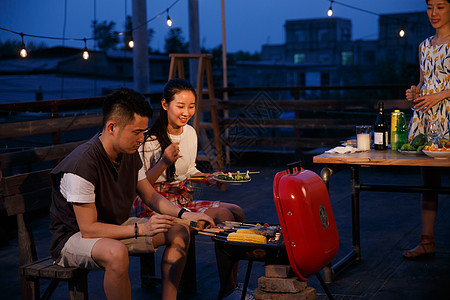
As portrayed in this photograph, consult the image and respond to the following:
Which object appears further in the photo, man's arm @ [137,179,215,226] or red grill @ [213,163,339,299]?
man's arm @ [137,179,215,226]

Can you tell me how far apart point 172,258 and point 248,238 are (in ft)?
1.78

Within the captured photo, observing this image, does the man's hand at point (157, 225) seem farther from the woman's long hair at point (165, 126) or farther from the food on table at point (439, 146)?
the food on table at point (439, 146)

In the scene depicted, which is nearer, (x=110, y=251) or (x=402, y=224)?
(x=110, y=251)

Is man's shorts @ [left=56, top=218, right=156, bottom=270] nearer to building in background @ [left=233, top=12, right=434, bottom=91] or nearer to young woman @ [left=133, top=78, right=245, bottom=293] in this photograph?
young woman @ [left=133, top=78, right=245, bottom=293]

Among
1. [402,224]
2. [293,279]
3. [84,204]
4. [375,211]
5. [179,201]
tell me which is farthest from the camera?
[375,211]

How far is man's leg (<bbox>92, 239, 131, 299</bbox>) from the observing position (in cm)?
240

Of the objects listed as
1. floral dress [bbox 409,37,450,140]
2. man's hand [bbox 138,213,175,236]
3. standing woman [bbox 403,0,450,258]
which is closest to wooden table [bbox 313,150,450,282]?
standing woman [bbox 403,0,450,258]

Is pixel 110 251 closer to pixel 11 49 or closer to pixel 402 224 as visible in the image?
pixel 402 224

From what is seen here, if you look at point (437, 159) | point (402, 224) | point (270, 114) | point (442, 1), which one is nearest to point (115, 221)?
point (437, 159)

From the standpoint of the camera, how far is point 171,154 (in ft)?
10.1

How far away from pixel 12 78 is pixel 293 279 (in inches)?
658

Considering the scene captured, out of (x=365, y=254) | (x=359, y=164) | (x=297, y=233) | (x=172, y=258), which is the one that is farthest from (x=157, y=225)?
(x=365, y=254)

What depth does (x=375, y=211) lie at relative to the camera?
219 inches

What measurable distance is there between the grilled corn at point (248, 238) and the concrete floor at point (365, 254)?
1074 millimetres
